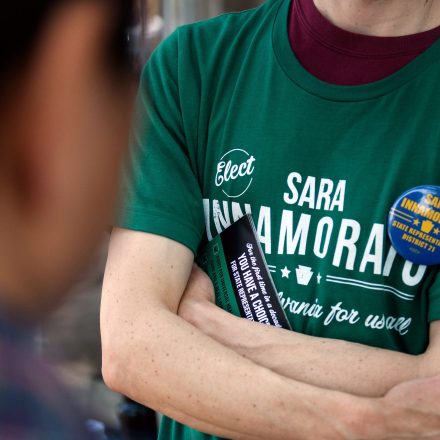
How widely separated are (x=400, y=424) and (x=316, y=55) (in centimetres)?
75

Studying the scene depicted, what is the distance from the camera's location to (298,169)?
158cm

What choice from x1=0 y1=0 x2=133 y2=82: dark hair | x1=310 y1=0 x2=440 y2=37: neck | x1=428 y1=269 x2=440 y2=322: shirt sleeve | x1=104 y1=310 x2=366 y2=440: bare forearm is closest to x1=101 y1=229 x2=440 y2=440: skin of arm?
x1=104 y1=310 x2=366 y2=440: bare forearm

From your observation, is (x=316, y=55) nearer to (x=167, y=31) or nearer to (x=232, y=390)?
(x=232, y=390)

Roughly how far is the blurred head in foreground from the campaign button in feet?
2.95

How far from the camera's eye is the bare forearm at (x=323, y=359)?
1.44 metres

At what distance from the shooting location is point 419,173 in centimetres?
152

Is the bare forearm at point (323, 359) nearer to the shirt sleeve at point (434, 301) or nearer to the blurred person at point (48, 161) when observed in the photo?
the shirt sleeve at point (434, 301)

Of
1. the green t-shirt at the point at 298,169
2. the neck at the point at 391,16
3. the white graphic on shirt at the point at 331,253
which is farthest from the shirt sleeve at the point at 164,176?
the neck at the point at 391,16

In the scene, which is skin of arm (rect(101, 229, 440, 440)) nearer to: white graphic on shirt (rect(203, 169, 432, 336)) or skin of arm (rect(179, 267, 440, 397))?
skin of arm (rect(179, 267, 440, 397))

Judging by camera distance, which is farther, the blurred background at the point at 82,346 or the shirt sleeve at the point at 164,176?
the shirt sleeve at the point at 164,176

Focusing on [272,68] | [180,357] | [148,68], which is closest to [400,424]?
[180,357]

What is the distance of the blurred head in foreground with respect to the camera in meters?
0.64

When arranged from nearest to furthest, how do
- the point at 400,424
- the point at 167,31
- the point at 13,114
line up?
1. the point at 13,114
2. the point at 400,424
3. the point at 167,31

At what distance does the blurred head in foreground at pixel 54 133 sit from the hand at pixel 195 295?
0.86 metres
